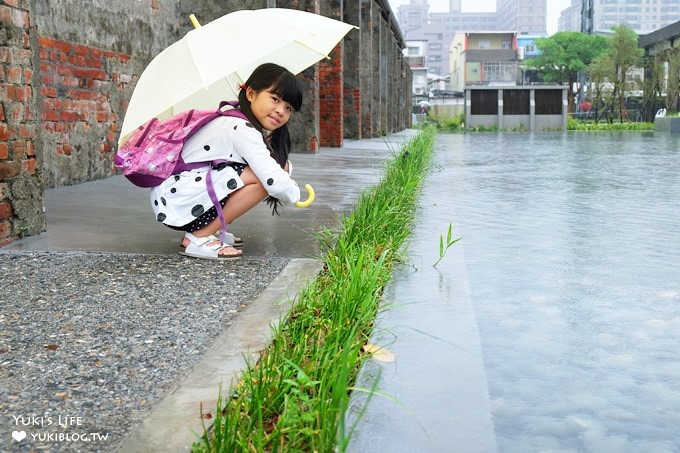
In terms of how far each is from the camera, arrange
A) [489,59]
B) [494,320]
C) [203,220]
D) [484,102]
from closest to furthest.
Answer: [494,320]
[203,220]
[484,102]
[489,59]

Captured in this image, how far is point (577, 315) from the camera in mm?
3242

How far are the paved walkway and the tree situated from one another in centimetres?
8096

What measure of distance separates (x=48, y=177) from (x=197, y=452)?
6.07 m

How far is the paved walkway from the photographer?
2.04 metres

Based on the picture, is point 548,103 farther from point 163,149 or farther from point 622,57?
point 163,149

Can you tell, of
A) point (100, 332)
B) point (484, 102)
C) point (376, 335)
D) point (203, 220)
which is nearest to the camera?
point (376, 335)

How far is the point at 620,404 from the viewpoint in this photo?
2.30 metres

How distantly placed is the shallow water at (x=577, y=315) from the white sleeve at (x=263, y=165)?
939 mm

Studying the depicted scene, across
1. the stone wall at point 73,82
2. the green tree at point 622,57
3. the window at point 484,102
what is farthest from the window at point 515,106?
the stone wall at point 73,82

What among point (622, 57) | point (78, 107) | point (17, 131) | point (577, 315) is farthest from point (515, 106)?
point (577, 315)

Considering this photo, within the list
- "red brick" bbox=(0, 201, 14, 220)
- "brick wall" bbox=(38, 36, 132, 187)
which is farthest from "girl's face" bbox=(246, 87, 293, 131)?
"brick wall" bbox=(38, 36, 132, 187)

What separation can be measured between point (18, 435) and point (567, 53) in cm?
8709

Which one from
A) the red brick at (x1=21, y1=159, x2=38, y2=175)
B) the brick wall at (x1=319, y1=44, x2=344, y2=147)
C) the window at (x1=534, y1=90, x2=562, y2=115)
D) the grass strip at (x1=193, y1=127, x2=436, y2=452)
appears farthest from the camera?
the window at (x1=534, y1=90, x2=562, y2=115)

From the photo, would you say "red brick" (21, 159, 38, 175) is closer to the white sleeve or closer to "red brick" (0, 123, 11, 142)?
"red brick" (0, 123, 11, 142)
